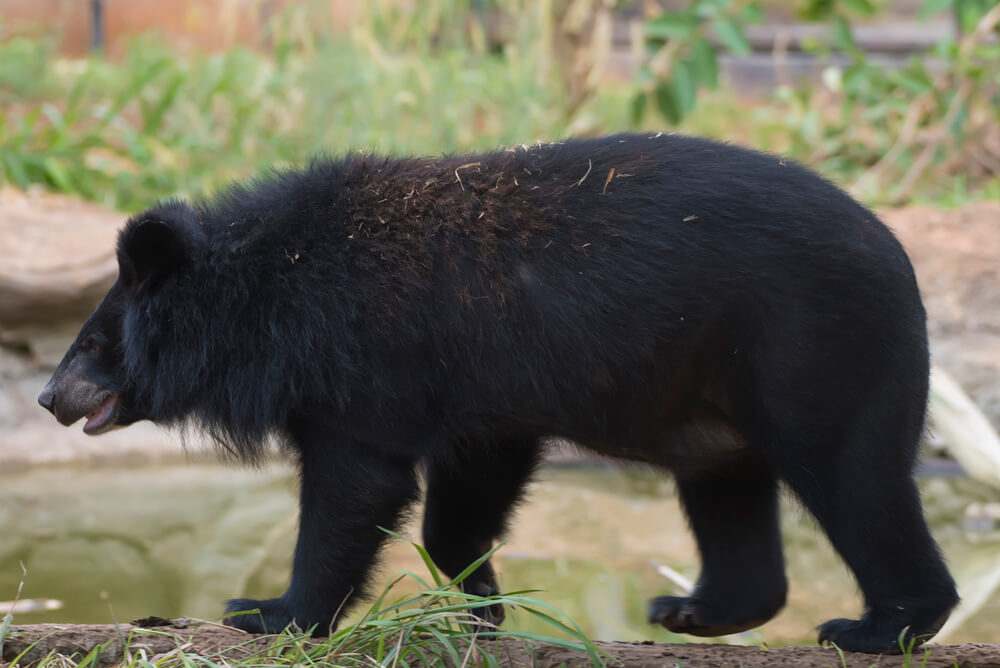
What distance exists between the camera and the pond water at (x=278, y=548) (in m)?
4.00

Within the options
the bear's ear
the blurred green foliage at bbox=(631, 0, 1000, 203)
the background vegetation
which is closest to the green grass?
the bear's ear

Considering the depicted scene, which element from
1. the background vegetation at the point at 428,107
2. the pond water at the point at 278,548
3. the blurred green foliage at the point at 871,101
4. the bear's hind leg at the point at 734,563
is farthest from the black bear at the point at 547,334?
the background vegetation at the point at 428,107

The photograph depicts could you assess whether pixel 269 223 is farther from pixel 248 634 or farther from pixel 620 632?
pixel 620 632

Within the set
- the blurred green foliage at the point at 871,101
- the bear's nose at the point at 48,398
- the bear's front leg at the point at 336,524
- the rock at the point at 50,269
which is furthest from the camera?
the blurred green foliage at the point at 871,101

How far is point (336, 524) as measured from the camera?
2824 millimetres

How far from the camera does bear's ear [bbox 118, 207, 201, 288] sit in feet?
9.75

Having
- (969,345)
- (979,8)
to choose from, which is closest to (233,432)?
(969,345)

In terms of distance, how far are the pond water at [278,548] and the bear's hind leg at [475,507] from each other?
14.2 inches

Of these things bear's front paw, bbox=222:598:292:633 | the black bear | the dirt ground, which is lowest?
bear's front paw, bbox=222:598:292:633

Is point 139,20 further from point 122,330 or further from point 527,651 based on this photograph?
point 527,651

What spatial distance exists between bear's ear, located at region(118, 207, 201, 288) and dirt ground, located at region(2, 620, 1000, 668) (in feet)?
2.89

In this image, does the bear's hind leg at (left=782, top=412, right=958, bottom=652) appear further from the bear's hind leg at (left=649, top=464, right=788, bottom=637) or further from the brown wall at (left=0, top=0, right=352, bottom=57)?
the brown wall at (left=0, top=0, right=352, bottom=57)

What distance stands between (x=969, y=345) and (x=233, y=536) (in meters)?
3.58

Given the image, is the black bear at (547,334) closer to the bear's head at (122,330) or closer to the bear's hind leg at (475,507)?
the bear's head at (122,330)
